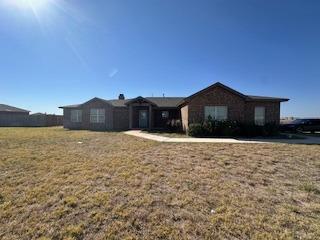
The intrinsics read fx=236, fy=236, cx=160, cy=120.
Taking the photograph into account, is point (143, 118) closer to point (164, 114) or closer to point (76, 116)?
point (164, 114)

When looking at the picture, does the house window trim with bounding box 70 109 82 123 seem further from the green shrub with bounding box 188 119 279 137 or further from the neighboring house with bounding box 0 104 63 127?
the green shrub with bounding box 188 119 279 137

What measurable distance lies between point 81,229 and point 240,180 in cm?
411

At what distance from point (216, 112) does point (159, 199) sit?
15351 mm

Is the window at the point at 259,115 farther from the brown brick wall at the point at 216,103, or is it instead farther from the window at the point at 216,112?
the window at the point at 216,112

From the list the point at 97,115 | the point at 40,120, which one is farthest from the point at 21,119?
the point at 97,115

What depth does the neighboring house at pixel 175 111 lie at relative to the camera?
19234 millimetres

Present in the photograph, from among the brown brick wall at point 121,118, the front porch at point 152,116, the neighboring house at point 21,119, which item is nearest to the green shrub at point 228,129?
the front porch at point 152,116

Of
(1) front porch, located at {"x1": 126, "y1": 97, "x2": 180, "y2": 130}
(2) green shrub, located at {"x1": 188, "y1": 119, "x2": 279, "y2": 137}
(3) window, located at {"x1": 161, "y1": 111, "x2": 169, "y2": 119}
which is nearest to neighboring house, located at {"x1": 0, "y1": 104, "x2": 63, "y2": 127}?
(1) front porch, located at {"x1": 126, "y1": 97, "x2": 180, "y2": 130}

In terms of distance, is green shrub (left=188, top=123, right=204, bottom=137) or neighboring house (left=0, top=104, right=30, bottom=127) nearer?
green shrub (left=188, top=123, right=204, bottom=137)

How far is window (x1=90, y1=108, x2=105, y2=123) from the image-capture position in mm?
26756

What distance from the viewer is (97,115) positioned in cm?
2686

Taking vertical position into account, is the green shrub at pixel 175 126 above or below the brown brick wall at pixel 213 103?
below

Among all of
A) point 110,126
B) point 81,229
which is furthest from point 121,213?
point 110,126

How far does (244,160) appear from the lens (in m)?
8.45
